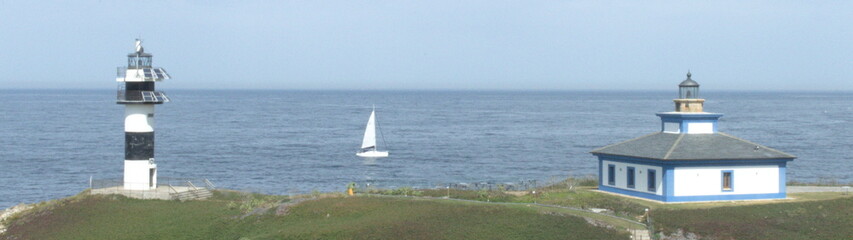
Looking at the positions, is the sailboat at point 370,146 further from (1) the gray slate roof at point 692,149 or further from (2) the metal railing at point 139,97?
(1) the gray slate roof at point 692,149

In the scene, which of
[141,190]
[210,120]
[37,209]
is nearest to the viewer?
[37,209]

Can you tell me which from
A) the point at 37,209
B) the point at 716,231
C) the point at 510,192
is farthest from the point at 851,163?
the point at 37,209

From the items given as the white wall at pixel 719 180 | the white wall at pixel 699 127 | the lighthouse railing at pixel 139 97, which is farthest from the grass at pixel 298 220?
the white wall at pixel 699 127

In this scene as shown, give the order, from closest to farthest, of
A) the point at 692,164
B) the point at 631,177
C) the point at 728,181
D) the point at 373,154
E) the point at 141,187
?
the point at 692,164 < the point at 728,181 < the point at 631,177 < the point at 141,187 < the point at 373,154

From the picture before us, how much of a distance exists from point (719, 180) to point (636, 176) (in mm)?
3430

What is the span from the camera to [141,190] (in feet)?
155

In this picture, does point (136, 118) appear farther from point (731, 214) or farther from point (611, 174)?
point (731, 214)

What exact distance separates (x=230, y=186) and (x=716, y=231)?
39616 mm

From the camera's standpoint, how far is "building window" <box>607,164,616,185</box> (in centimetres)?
4466

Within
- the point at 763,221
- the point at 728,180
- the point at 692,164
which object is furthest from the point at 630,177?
the point at 763,221

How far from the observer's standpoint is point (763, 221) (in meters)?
36.8

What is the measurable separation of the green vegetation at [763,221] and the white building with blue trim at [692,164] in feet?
8.47

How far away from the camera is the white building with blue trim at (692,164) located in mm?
41344

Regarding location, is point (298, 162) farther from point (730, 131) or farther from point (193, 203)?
point (730, 131)
